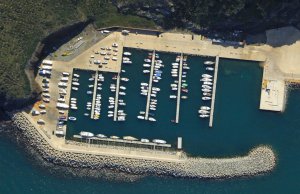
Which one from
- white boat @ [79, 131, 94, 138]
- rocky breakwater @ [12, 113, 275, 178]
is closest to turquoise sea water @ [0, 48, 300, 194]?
rocky breakwater @ [12, 113, 275, 178]

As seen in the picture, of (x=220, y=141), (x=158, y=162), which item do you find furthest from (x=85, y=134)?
(x=220, y=141)

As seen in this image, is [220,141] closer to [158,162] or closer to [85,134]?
[158,162]

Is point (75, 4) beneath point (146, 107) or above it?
above

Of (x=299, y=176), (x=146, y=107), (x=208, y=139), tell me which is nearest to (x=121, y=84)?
(x=146, y=107)

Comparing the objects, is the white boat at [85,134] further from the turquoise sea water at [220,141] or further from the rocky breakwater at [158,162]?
the rocky breakwater at [158,162]

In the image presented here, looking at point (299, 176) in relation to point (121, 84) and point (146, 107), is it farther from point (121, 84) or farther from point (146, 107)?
point (121, 84)

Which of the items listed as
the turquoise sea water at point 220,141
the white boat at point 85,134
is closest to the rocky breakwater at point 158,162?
the turquoise sea water at point 220,141
